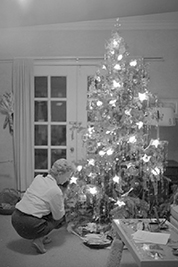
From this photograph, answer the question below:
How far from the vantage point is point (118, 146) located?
4.27 metres

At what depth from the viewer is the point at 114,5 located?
5043mm

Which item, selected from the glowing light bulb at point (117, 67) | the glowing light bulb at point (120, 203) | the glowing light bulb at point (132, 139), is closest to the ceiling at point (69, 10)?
the glowing light bulb at point (117, 67)

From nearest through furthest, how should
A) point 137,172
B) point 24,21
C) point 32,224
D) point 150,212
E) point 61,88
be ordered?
point 32,224, point 137,172, point 150,212, point 24,21, point 61,88

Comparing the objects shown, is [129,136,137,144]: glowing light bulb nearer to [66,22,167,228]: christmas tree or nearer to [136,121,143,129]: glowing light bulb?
[66,22,167,228]: christmas tree

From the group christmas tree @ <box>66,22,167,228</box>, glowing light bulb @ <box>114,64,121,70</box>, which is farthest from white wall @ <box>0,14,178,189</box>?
glowing light bulb @ <box>114,64,121,70</box>

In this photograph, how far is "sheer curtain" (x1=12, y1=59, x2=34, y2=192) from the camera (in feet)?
18.6

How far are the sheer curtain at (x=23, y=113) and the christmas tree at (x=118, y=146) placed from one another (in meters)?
1.40

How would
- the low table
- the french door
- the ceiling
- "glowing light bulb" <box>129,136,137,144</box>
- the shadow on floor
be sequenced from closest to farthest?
the low table
the shadow on floor
"glowing light bulb" <box>129,136,137,144</box>
the ceiling
the french door

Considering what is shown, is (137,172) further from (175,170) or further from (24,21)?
(24,21)

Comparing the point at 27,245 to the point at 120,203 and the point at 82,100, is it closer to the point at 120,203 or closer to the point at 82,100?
the point at 120,203

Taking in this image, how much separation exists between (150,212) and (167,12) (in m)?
2.87

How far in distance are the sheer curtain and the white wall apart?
16cm

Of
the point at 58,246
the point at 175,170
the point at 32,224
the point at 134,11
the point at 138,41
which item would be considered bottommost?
the point at 58,246

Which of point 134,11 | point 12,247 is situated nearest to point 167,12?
point 134,11
